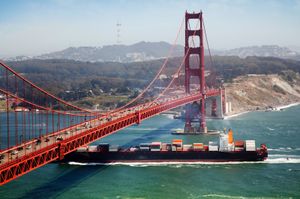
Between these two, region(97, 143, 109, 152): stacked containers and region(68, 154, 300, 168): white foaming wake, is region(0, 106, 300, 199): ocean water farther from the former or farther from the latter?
region(97, 143, 109, 152): stacked containers

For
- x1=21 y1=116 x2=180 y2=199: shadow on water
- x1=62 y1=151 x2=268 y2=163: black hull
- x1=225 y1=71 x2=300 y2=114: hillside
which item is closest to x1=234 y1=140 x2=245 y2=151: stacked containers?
x1=62 y1=151 x2=268 y2=163: black hull

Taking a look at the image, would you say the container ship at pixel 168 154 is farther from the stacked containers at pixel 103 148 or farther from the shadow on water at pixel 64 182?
the shadow on water at pixel 64 182

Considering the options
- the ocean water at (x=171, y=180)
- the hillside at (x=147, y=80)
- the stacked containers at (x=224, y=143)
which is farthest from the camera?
the hillside at (x=147, y=80)

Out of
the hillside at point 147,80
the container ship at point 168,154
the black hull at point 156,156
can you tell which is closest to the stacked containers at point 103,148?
the container ship at point 168,154

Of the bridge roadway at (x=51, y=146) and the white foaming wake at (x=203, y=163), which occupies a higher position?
the bridge roadway at (x=51, y=146)

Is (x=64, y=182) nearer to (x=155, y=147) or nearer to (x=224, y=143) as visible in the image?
(x=155, y=147)

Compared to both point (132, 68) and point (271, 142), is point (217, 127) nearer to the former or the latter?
point (271, 142)
